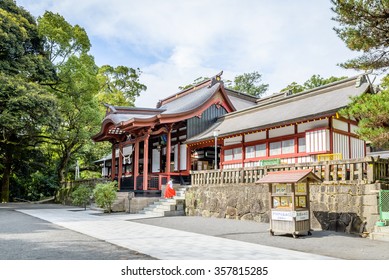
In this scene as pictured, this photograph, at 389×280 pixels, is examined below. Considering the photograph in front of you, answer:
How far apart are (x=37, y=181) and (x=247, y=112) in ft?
79.7

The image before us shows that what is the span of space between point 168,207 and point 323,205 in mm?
7845

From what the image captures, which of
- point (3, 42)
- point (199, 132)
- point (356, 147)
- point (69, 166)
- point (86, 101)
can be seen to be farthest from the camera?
point (69, 166)

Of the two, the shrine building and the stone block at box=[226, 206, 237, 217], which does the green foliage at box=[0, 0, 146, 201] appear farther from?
the stone block at box=[226, 206, 237, 217]

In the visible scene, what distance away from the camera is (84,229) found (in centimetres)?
1155

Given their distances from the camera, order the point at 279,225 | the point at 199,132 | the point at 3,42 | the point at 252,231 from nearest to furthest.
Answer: the point at 279,225
the point at 252,231
the point at 3,42
the point at 199,132

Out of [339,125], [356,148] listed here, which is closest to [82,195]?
[339,125]

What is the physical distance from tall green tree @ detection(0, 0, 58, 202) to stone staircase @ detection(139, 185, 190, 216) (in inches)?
353

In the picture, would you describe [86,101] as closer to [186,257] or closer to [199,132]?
[199,132]

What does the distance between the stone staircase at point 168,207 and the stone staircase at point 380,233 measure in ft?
30.2

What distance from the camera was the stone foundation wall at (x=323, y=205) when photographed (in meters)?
10.0

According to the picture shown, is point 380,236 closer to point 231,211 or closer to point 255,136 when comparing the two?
point 231,211

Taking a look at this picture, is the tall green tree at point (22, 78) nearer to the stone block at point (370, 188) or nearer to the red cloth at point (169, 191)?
the red cloth at point (169, 191)

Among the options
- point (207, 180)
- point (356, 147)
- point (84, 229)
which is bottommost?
point (84, 229)

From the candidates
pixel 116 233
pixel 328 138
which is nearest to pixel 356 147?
pixel 328 138
